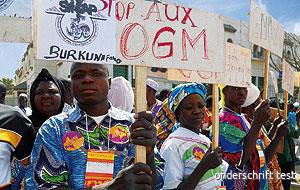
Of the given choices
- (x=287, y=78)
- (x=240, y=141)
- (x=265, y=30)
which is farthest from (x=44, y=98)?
(x=287, y=78)

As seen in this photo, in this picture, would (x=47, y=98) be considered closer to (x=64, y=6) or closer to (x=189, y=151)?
(x=189, y=151)

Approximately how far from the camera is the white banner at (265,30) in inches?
119

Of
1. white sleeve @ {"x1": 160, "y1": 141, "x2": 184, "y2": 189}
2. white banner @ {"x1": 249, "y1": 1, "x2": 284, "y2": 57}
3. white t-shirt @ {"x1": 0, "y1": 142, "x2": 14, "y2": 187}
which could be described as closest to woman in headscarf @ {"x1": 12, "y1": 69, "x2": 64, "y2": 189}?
white t-shirt @ {"x1": 0, "y1": 142, "x2": 14, "y2": 187}

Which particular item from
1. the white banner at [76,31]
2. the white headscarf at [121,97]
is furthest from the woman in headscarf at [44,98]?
the white banner at [76,31]

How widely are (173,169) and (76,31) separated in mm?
1154

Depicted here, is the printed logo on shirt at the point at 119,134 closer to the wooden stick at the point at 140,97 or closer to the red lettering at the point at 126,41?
the wooden stick at the point at 140,97

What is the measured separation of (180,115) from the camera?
2758 millimetres

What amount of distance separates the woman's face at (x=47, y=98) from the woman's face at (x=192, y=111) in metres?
1.00

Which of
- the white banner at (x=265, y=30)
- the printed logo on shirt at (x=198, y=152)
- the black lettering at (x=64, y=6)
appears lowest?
the printed logo on shirt at (x=198, y=152)

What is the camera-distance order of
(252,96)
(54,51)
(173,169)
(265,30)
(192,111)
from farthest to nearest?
(252,96) → (265,30) → (192,111) → (173,169) → (54,51)

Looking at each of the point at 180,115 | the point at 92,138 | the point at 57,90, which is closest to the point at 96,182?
the point at 92,138

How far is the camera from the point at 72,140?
5.74ft

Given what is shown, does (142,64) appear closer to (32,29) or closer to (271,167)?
(32,29)

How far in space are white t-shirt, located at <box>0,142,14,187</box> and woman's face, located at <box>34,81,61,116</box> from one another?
34.8 inches
